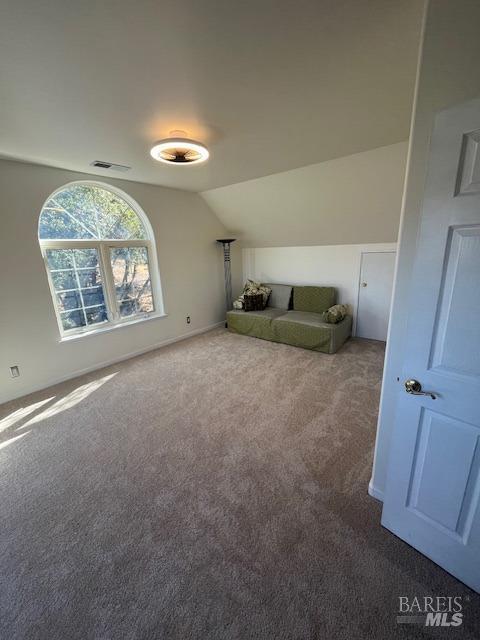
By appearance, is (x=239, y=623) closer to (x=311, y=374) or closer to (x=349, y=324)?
(x=311, y=374)

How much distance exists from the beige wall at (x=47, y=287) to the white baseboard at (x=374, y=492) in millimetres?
2284

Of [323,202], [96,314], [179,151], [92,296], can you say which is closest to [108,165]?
[179,151]

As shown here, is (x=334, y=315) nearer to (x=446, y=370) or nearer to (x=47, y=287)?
(x=446, y=370)

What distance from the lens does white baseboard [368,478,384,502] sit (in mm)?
1561

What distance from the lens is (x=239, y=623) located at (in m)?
1.07

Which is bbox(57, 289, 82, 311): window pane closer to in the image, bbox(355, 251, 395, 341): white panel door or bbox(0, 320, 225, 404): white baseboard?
bbox(0, 320, 225, 404): white baseboard

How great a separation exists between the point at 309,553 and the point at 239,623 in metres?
0.43

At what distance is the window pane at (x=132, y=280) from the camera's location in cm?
358

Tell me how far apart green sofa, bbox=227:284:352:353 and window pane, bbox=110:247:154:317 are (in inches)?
56.9

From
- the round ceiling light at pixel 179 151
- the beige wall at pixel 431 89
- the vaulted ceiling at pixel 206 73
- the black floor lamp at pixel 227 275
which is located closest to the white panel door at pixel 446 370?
the beige wall at pixel 431 89

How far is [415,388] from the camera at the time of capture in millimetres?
1121

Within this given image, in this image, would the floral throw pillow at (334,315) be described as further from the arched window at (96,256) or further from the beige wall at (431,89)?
the arched window at (96,256)

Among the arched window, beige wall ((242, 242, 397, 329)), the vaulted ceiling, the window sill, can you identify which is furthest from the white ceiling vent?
beige wall ((242, 242, 397, 329))

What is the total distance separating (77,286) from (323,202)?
3278mm
